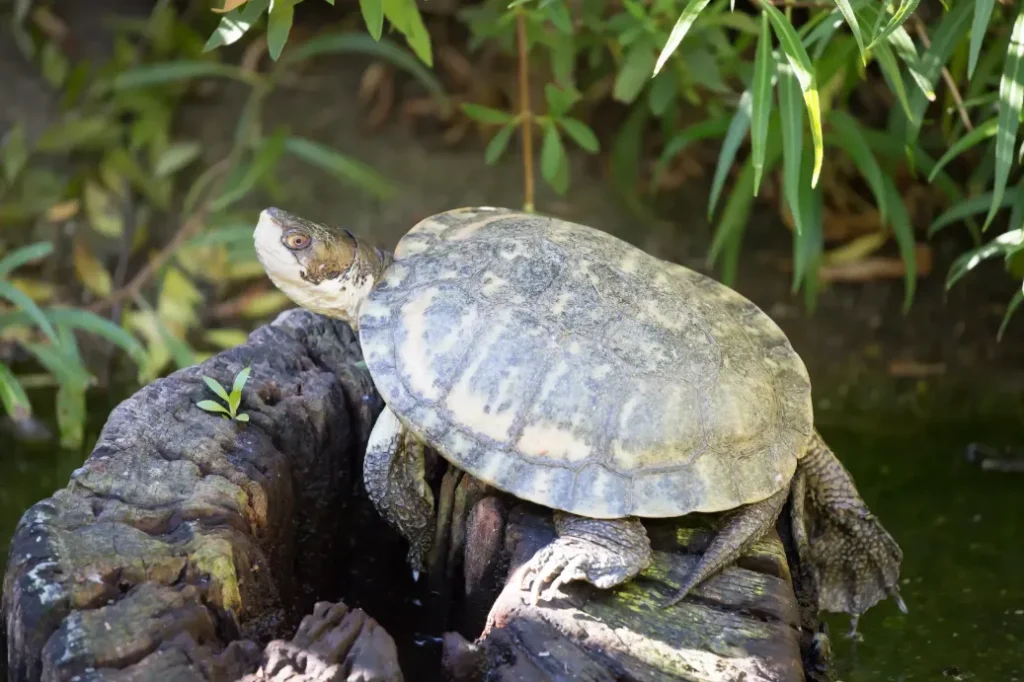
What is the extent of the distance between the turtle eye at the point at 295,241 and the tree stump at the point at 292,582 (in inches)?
7.2

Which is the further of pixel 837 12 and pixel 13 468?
pixel 13 468

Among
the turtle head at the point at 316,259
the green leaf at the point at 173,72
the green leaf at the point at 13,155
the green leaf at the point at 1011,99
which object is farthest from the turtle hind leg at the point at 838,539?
the green leaf at the point at 13,155

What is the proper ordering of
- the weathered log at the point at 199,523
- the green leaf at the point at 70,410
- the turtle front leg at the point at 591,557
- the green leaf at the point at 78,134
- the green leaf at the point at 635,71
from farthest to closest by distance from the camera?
the green leaf at the point at 78,134
the green leaf at the point at 70,410
the green leaf at the point at 635,71
the turtle front leg at the point at 591,557
the weathered log at the point at 199,523

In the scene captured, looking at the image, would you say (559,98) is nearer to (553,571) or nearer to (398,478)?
(398,478)

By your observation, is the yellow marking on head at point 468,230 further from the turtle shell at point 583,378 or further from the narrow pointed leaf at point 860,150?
the narrow pointed leaf at point 860,150

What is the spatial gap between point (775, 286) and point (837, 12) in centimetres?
149

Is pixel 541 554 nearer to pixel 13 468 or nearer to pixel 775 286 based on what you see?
pixel 13 468

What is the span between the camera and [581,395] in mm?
1293

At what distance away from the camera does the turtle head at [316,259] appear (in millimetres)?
1473

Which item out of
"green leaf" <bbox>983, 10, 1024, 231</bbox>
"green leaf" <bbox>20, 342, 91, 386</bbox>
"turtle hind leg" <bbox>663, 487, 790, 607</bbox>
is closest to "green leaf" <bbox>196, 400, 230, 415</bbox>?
"turtle hind leg" <bbox>663, 487, 790, 607</bbox>

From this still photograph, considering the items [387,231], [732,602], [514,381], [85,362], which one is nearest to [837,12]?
[514,381]

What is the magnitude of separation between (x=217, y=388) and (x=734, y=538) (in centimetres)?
67

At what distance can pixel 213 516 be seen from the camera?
1.25 metres

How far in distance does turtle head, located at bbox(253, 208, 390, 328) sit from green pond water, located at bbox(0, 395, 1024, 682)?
80 cm
